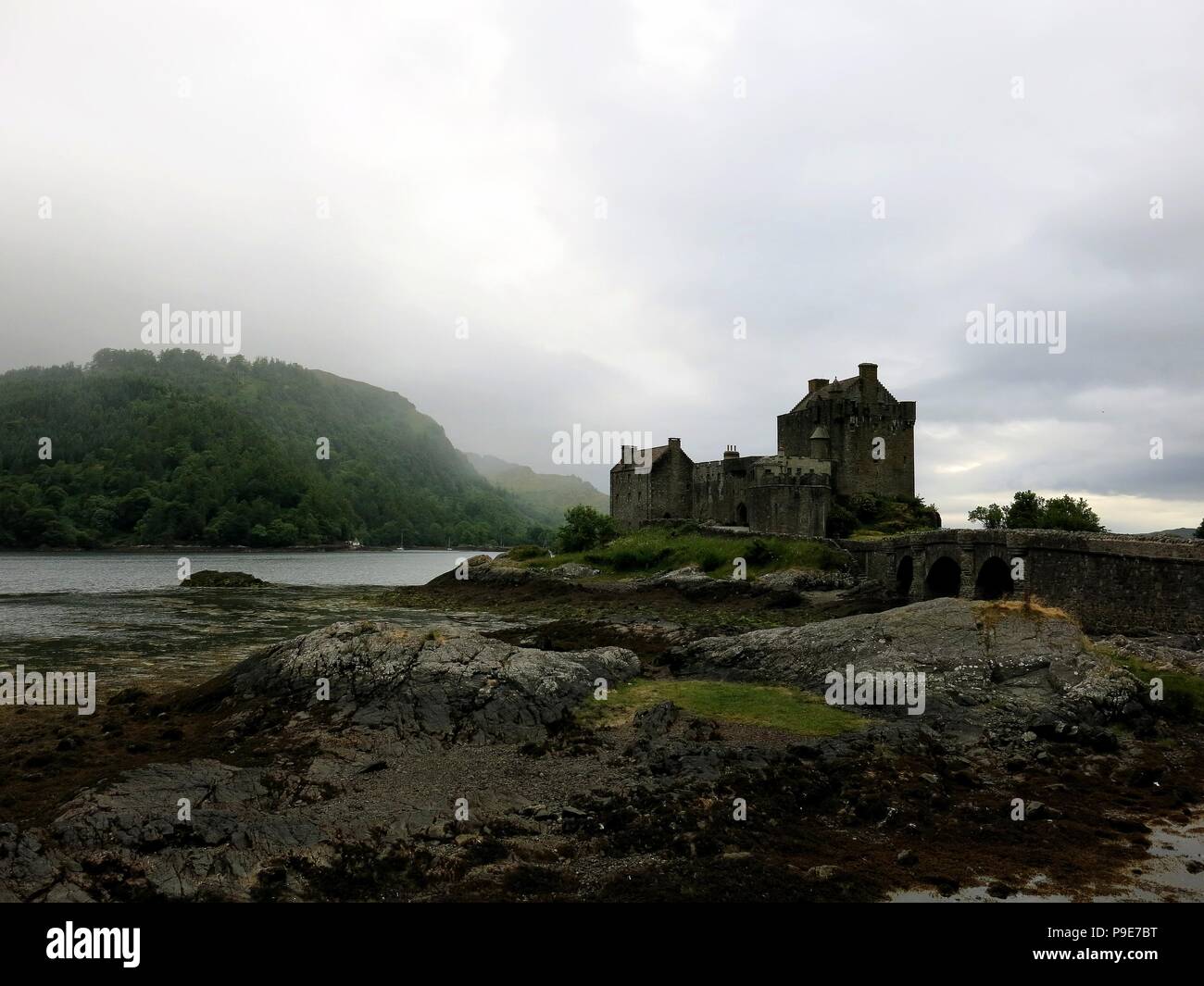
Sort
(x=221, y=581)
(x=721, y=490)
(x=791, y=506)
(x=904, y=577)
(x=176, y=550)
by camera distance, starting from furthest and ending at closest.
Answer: (x=176, y=550) < (x=221, y=581) < (x=721, y=490) < (x=791, y=506) < (x=904, y=577)

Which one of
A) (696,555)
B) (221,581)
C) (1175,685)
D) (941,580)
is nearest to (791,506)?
(696,555)

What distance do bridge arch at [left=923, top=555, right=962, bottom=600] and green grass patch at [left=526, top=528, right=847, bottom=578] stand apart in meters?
7.90

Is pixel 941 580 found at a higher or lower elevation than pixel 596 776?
higher

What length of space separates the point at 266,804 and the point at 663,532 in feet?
172

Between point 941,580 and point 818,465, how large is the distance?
59.4 ft

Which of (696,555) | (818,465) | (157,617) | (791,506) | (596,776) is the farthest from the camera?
(818,465)

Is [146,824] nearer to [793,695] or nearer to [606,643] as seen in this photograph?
[793,695]

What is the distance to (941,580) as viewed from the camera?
40281 mm

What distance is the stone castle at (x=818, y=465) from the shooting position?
54.6 metres

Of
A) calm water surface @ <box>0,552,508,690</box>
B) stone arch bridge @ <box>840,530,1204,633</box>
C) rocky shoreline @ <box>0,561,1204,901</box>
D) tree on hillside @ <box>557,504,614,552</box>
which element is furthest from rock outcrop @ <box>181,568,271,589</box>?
stone arch bridge @ <box>840,530,1204,633</box>

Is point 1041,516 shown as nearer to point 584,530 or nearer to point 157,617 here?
point 584,530
